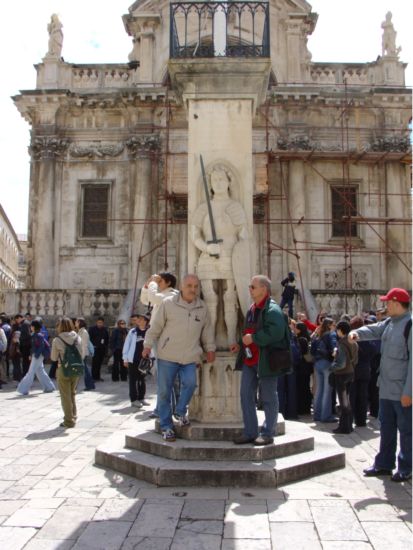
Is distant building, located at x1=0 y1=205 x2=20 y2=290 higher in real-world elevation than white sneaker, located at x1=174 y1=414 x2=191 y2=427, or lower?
higher

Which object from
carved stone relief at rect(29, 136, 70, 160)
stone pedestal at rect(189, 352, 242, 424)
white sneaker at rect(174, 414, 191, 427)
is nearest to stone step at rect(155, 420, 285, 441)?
white sneaker at rect(174, 414, 191, 427)

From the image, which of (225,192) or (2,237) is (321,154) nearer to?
(225,192)

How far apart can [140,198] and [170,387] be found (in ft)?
53.2

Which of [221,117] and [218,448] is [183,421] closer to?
[218,448]

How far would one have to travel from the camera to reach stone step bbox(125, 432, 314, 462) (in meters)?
6.26

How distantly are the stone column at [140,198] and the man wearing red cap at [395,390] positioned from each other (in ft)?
52.5

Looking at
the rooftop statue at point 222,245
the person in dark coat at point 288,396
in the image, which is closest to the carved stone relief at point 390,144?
the person in dark coat at point 288,396

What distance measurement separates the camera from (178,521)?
4.95 m

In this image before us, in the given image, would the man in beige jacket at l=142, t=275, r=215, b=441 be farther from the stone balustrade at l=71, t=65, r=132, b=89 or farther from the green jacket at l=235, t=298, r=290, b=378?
the stone balustrade at l=71, t=65, r=132, b=89

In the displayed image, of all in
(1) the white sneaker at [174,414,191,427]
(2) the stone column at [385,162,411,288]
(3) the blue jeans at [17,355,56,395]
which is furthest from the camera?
(2) the stone column at [385,162,411,288]

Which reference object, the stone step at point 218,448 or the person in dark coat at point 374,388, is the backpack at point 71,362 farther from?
the person in dark coat at point 374,388

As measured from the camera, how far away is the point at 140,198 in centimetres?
2233

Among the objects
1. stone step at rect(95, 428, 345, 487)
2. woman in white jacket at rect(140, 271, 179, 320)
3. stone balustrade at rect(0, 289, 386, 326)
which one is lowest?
stone step at rect(95, 428, 345, 487)

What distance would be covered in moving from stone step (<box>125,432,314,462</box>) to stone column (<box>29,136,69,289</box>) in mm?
16299
